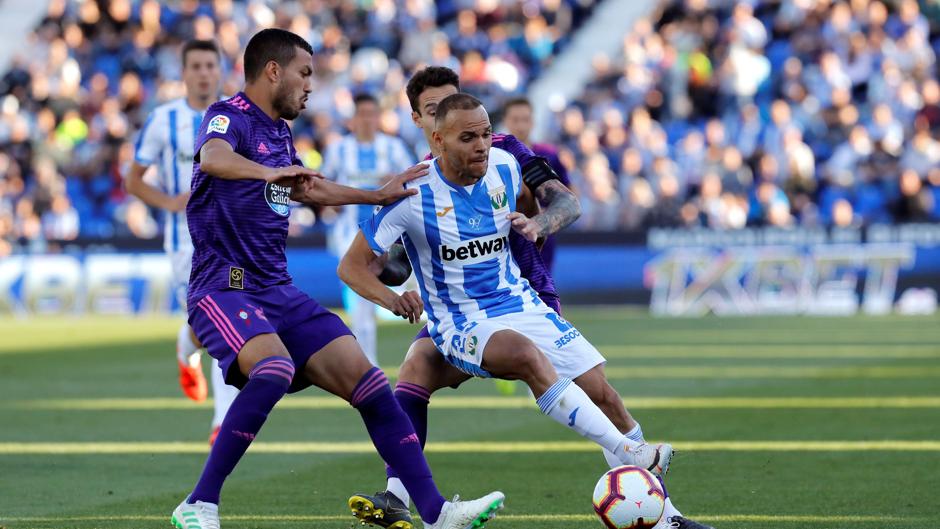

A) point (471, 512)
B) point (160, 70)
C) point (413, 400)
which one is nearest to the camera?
point (471, 512)

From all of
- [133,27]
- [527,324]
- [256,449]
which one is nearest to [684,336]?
[256,449]

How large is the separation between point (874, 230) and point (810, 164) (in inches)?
99.8

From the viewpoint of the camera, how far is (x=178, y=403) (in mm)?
12188

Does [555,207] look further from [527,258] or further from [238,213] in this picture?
[238,213]

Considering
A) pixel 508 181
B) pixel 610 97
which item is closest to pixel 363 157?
pixel 508 181

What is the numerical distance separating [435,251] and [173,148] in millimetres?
3736

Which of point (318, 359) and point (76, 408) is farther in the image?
point (76, 408)

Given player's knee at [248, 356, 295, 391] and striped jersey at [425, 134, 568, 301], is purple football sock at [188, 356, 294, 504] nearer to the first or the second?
player's knee at [248, 356, 295, 391]

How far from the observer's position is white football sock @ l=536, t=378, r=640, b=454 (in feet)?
20.9

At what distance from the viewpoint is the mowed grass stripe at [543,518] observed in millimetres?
6754

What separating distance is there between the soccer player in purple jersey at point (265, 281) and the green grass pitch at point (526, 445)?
62 cm

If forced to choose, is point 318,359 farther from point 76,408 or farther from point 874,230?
point 874,230

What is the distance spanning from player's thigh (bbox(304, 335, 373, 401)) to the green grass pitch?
2.09 ft

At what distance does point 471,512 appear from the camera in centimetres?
611
